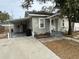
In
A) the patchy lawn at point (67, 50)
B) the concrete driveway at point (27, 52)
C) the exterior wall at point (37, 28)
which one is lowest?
the concrete driveway at point (27, 52)

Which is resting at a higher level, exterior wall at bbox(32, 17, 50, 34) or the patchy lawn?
exterior wall at bbox(32, 17, 50, 34)

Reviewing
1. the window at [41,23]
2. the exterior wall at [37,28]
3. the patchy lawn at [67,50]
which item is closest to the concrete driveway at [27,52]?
the patchy lawn at [67,50]

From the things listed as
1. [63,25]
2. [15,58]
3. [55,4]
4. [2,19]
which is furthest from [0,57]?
[2,19]

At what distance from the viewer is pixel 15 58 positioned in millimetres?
12469

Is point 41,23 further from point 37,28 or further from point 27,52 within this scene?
point 27,52

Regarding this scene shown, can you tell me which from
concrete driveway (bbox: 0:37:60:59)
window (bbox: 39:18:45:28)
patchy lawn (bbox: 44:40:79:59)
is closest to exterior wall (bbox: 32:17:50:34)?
window (bbox: 39:18:45:28)

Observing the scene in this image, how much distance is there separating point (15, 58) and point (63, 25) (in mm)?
18279

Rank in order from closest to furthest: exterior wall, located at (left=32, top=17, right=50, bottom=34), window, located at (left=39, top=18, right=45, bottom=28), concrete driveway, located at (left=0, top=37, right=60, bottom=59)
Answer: concrete driveway, located at (left=0, top=37, right=60, bottom=59), exterior wall, located at (left=32, top=17, right=50, bottom=34), window, located at (left=39, top=18, right=45, bottom=28)

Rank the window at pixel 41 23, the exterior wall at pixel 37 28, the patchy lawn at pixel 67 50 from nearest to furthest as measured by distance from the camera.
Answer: the patchy lawn at pixel 67 50
the exterior wall at pixel 37 28
the window at pixel 41 23

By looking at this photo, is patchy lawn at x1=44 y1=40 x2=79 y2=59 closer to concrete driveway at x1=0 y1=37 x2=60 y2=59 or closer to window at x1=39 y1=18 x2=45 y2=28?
concrete driveway at x1=0 y1=37 x2=60 y2=59

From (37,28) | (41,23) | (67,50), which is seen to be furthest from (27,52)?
(41,23)

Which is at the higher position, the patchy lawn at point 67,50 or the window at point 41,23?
the window at point 41,23

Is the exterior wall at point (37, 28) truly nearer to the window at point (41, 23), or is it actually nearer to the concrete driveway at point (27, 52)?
the window at point (41, 23)

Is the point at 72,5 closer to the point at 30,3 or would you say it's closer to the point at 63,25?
the point at 30,3
